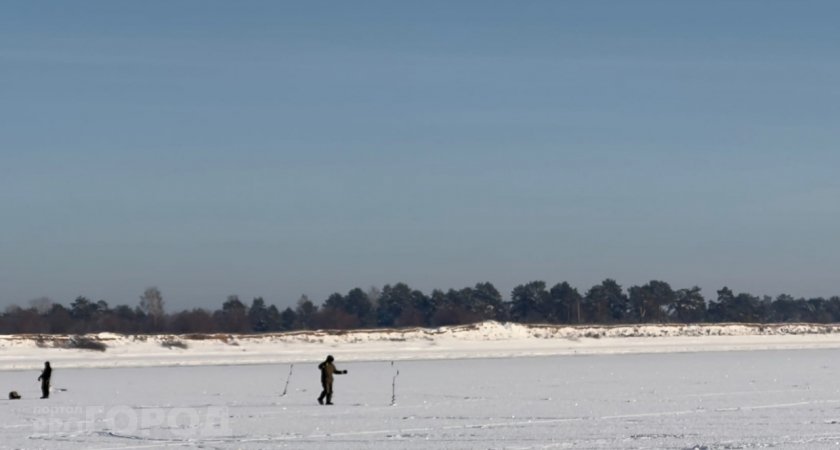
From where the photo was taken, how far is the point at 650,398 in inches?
1155

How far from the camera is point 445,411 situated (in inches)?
1043

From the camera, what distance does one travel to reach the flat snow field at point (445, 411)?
20.8 meters

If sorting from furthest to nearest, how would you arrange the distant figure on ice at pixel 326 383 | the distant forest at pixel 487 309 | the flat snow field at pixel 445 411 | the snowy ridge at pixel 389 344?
the distant forest at pixel 487 309 < the snowy ridge at pixel 389 344 < the distant figure on ice at pixel 326 383 < the flat snow field at pixel 445 411

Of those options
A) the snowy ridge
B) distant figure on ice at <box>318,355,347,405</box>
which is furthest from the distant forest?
distant figure on ice at <box>318,355,347,405</box>

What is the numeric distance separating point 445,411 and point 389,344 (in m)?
47.9

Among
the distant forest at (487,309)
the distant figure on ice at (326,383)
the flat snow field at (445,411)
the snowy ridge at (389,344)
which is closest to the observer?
the flat snow field at (445,411)

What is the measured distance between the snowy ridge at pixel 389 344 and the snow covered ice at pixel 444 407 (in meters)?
9.55

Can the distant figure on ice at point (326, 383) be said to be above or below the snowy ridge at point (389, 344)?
below

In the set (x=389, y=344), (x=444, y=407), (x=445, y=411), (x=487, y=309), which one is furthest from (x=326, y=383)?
(x=487, y=309)

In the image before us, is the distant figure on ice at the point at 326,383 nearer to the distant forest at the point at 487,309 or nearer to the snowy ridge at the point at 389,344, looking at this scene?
the snowy ridge at the point at 389,344

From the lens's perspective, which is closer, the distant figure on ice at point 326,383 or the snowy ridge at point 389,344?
the distant figure on ice at point 326,383

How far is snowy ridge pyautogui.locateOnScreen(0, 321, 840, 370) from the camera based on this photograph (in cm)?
6091

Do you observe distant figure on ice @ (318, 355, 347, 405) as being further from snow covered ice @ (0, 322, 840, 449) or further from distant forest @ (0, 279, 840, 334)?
distant forest @ (0, 279, 840, 334)

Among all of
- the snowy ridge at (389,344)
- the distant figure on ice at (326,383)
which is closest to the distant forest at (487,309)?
the snowy ridge at (389,344)
